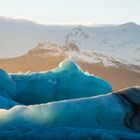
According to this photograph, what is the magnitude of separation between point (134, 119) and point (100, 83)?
5970mm

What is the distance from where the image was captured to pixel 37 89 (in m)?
11.5

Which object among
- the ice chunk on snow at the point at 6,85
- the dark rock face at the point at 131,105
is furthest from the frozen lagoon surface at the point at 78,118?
the ice chunk on snow at the point at 6,85

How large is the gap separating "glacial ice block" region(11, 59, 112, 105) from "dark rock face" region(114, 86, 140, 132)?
477 cm

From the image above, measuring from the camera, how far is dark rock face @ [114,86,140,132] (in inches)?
250

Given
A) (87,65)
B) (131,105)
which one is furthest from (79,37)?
(131,105)

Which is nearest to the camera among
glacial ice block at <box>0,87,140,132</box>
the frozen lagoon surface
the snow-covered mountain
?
the frozen lagoon surface

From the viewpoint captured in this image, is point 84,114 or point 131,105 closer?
point 84,114

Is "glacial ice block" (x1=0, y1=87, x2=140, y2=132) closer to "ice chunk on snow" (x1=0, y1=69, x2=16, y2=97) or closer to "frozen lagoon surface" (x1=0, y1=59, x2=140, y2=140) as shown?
"frozen lagoon surface" (x1=0, y1=59, x2=140, y2=140)

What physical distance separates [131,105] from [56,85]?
527 centimetres

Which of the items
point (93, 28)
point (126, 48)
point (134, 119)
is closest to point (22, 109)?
point (134, 119)

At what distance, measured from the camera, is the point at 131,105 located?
256 inches

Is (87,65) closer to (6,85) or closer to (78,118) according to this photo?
(6,85)

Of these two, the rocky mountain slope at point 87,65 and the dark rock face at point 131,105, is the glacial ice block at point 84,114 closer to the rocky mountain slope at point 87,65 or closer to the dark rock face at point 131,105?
the dark rock face at point 131,105

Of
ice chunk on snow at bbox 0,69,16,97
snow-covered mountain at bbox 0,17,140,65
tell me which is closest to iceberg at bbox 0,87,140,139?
ice chunk on snow at bbox 0,69,16,97
